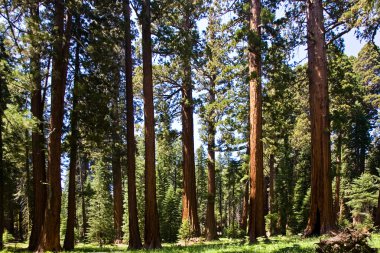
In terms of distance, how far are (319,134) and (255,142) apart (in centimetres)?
227

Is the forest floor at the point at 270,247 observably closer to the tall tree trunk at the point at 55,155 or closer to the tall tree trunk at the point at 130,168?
the tall tree trunk at the point at 130,168

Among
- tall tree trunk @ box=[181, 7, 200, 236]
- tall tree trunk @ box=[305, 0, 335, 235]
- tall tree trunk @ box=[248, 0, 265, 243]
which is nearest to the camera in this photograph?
tall tree trunk @ box=[248, 0, 265, 243]

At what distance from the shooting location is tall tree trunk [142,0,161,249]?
43.7 feet

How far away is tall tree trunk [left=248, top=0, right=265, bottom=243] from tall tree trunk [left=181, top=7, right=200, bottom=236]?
6835mm

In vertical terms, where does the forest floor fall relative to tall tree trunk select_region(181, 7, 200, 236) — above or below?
below

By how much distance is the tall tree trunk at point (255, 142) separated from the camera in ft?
40.3

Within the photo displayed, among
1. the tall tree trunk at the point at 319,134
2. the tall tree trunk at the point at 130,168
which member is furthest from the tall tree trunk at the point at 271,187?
the tall tree trunk at the point at 130,168

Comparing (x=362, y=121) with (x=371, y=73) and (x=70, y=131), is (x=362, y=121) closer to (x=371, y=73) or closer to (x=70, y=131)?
(x=371, y=73)

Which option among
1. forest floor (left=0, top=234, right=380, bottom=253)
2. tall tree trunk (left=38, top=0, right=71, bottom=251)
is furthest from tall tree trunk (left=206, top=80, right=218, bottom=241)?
tall tree trunk (left=38, top=0, right=71, bottom=251)

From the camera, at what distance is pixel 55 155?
43.6 feet

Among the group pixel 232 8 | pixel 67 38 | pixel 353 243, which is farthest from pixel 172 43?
pixel 353 243

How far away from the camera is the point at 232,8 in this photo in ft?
49.7

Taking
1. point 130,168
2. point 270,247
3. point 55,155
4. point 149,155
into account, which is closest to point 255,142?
point 149,155

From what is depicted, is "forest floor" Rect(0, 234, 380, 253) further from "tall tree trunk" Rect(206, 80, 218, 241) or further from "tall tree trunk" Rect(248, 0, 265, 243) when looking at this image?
"tall tree trunk" Rect(206, 80, 218, 241)
